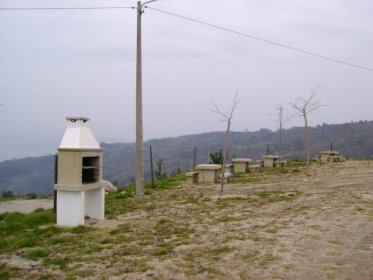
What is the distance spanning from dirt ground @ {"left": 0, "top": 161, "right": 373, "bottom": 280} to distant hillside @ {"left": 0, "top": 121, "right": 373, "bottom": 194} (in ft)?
137

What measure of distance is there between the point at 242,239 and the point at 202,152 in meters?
66.2

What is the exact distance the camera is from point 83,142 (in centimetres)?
948

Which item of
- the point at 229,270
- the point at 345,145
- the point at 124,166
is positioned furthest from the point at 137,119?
the point at 124,166

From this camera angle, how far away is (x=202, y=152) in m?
73.4

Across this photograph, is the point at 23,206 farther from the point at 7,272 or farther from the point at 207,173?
the point at 207,173

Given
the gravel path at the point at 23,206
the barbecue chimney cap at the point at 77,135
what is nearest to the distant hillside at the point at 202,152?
the gravel path at the point at 23,206

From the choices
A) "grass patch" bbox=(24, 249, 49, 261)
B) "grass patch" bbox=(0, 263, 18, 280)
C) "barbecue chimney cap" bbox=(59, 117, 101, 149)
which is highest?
"barbecue chimney cap" bbox=(59, 117, 101, 149)

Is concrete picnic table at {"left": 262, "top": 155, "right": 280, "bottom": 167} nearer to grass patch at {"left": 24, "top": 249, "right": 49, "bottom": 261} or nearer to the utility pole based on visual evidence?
the utility pole

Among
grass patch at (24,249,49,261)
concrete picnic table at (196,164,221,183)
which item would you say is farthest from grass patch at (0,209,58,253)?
concrete picnic table at (196,164,221,183)

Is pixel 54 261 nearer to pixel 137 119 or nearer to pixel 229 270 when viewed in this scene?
pixel 229 270

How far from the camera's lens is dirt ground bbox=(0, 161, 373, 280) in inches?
224

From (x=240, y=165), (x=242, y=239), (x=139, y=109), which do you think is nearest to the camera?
(x=242, y=239)

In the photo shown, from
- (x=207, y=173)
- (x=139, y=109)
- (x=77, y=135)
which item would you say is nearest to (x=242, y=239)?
(x=77, y=135)

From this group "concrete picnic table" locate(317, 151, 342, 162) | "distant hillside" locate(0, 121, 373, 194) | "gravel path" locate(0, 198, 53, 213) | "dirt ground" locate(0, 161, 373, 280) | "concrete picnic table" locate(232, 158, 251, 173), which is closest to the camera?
"dirt ground" locate(0, 161, 373, 280)
